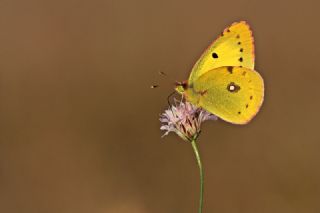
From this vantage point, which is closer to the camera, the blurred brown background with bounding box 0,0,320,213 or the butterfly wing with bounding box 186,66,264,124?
the butterfly wing with bounding box 186,66,264,124

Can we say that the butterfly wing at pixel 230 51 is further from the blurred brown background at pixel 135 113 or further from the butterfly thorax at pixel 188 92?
the blurred brown background at pixel 135 113

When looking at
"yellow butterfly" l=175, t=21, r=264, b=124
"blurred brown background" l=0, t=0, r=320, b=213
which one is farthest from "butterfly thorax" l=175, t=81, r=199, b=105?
"blurred brown background" l=0, t=0, r=320, b=213

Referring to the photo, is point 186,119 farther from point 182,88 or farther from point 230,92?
point 230,92

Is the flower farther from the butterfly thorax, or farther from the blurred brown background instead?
the blurred brown background

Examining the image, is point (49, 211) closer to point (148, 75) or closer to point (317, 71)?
point (148, 75)

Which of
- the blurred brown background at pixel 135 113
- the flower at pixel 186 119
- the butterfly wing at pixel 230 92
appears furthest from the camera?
the blurred brown background at pixel 135 113

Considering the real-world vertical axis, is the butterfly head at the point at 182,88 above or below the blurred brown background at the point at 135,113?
below

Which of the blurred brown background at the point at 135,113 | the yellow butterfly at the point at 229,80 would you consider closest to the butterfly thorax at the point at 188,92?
the yellow butterfly at the point at 229,80

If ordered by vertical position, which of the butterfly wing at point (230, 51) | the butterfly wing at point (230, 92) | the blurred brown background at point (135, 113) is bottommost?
the butterfly wing at point (230, 92)
